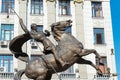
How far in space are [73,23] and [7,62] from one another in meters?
7.61

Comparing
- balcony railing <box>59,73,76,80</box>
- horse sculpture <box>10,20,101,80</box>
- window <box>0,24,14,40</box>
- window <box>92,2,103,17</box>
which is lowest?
balcony railing <box>59,73,76,80</box>

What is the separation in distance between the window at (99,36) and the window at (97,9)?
5.38 ft

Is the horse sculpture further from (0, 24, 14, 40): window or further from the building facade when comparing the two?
(0, 24, 14, 40): window

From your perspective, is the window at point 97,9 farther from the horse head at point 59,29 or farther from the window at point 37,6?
the horse head at point 59,29

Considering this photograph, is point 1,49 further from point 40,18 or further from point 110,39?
point 110,39

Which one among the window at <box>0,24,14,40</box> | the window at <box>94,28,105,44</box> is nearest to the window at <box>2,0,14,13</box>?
the window at <box>0,24,14,40</box>

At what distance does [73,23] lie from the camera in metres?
36.6

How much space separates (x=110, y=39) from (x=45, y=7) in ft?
23.6

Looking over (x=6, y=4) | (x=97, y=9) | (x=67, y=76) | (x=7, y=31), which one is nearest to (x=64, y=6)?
(x=97, y=9)

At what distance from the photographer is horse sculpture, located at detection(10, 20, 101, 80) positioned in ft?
37.7

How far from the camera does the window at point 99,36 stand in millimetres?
36562

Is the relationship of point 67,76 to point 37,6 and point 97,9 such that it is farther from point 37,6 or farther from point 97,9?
point 97,9

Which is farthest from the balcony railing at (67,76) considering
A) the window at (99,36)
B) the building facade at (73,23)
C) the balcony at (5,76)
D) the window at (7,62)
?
the window at (7,62)

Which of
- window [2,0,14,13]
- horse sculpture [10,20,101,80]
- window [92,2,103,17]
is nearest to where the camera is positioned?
horse sculpture [10,20,101,80]
